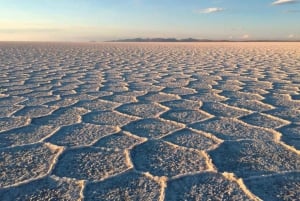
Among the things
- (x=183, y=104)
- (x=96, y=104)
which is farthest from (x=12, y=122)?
(x=183, y=104)

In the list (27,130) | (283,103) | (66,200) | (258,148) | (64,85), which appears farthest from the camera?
(64,85)

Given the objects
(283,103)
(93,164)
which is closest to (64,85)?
(283,103)

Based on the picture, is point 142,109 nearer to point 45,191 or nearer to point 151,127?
point 151,127

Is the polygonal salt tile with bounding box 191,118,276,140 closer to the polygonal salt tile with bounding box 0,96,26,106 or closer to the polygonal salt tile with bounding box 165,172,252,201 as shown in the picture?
the polygonal salt tile with bounding box 165,172,252,201

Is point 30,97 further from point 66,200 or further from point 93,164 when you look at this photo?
point 66,200

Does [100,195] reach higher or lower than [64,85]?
higher

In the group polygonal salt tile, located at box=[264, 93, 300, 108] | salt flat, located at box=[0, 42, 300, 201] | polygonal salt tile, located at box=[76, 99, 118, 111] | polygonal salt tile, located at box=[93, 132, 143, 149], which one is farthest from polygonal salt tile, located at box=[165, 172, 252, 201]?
polygonal salt tile, located at box=[264, 93, 300, 108]

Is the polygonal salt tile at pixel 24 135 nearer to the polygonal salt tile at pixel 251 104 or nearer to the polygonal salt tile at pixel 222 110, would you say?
the polygonal salt tile at pixel 222 110

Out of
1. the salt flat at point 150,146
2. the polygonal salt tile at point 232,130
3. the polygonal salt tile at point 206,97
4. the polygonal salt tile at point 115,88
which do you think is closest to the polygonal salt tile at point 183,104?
the salt flat at point 150,146
